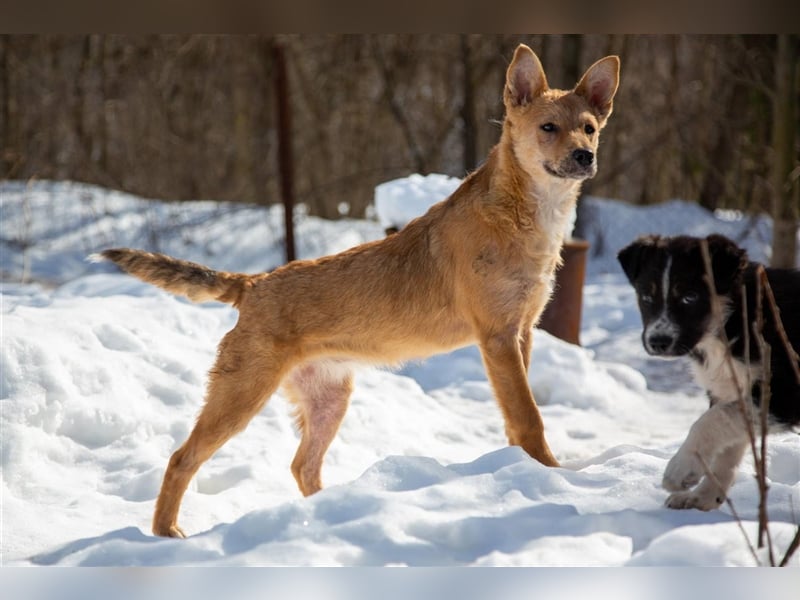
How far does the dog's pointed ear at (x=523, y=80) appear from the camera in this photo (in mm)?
4801

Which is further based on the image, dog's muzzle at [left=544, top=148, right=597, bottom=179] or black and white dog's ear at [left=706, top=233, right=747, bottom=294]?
dog's muzzle at [left=544, top=148, right=597, bottom=179]

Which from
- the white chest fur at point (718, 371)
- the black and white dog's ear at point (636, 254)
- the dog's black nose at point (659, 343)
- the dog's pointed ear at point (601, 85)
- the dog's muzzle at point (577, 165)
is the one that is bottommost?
the white chest fur at point (718, 371)

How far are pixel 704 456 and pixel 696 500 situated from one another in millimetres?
189

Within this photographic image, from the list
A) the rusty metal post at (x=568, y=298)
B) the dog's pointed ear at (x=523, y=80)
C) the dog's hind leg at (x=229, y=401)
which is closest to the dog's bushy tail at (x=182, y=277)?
the dog's hind leg at (x=229, y=401)

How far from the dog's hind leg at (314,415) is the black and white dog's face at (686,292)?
1694 millimetres

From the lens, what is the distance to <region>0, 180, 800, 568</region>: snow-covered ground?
11.7 ft

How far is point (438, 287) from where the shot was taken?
4.91 meters

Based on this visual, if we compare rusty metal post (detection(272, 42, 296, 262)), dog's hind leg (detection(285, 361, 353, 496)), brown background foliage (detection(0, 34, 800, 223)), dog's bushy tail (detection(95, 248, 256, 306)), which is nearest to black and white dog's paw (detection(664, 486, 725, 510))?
dog's hind leg (detection(285, 361, 353, 496))

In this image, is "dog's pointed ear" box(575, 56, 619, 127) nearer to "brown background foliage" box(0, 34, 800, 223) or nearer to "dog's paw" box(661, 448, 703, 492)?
"dog's paw" box(661, 448, 703, 492)

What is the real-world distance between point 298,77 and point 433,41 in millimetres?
2174

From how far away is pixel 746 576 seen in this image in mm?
3172

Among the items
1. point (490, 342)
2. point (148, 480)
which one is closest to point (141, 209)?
point (148, 480)

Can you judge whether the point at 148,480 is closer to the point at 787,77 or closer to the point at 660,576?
the point at 660,576

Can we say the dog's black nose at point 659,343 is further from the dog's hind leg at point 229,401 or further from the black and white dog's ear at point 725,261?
the dog's hind leg at point 229,401
